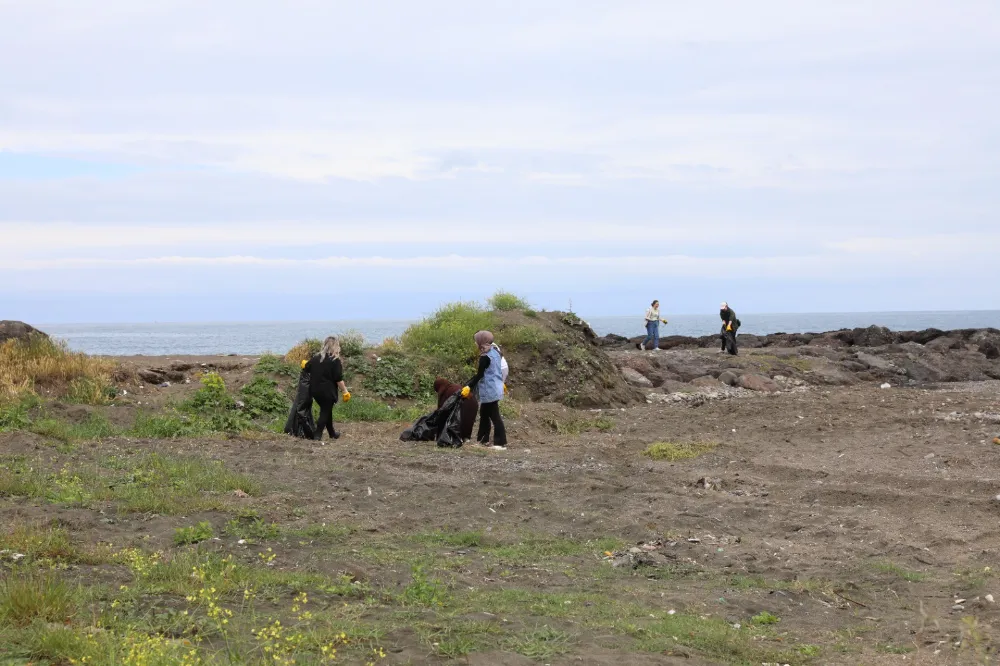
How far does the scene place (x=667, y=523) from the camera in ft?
33.4

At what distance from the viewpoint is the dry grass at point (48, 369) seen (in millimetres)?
16406

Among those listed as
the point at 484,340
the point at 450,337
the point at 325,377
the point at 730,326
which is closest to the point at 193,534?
the point at 325,377

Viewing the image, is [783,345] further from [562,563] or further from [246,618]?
[246,618]

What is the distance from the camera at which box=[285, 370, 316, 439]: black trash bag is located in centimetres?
1547

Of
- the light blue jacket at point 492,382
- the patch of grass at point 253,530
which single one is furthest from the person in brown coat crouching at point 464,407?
the patch of grass at point 253,530

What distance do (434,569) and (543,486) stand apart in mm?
4291

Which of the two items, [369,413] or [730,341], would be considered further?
[730,341]

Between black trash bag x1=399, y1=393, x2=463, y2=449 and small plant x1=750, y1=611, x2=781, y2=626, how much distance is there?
337 inches

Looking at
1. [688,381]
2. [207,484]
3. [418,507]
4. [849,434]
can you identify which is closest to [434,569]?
[418,507]

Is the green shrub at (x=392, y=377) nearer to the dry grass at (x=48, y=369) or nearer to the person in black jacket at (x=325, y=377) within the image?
the person in black jacket at (x=325, y=377)

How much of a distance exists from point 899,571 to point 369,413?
37.9ft

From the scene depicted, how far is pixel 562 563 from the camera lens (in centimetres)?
848

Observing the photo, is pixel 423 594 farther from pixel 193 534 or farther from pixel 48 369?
pixel 48 369

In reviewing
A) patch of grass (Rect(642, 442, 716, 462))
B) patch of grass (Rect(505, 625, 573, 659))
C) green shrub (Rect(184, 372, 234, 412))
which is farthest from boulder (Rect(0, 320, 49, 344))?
patch of grass (Rect(505, 625, 573, 659))
